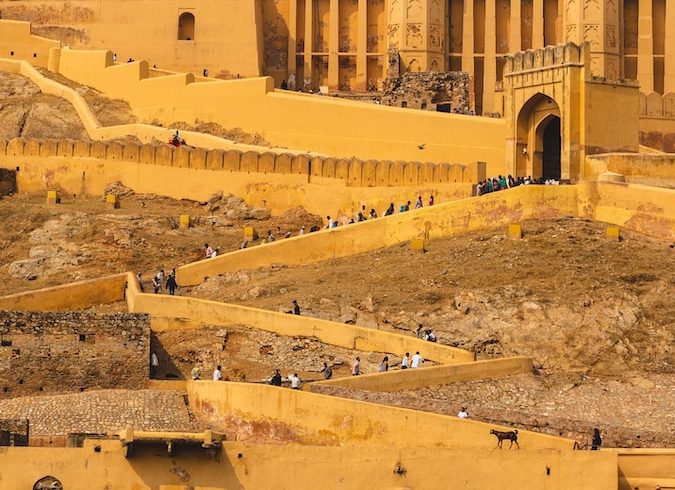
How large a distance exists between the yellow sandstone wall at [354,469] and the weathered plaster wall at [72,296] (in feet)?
32.5

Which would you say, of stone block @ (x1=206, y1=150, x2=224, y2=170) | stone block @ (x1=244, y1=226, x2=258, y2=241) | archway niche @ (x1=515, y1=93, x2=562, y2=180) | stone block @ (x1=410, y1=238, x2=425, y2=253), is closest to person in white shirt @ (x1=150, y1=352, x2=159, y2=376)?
stone block @ (x1=410, y1=238, x2=425, y2=253)

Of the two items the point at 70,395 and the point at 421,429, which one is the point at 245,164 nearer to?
the point at 70,395

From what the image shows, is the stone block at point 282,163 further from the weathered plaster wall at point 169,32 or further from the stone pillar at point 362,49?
the stone pillar at point 362,49

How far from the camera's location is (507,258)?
3009cm

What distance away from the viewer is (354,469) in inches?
765

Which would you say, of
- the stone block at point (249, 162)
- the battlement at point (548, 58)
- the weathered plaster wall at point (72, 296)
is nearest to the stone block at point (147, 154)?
the stone block at point (249, 162)

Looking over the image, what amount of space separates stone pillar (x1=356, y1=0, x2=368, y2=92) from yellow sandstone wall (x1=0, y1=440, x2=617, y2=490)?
3075 cm

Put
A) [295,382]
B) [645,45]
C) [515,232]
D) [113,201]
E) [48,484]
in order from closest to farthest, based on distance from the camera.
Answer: [48,484]
[295,382]
[515,232]
[113,201]
[645,45]

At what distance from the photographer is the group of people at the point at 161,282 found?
30.2m

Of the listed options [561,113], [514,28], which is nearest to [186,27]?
[514,28]

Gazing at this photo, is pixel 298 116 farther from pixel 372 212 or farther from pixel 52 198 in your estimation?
pixel 372 212

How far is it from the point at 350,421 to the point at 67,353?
5.84 m

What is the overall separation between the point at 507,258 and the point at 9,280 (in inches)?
375

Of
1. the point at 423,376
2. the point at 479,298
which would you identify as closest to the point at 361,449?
the point at 423,376
